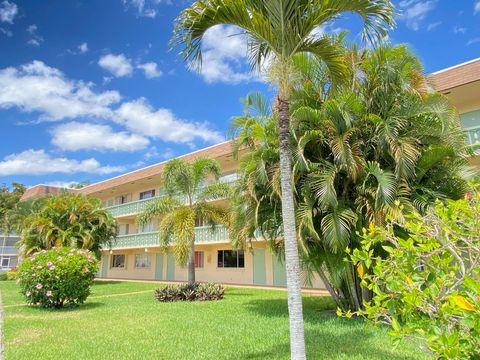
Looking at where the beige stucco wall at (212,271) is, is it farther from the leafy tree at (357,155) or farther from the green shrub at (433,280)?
the green shrub at (433,280)

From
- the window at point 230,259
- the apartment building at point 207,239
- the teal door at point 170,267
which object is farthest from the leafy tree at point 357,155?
the teal door at point 170,267

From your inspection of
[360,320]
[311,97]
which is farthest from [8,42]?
[360,320]

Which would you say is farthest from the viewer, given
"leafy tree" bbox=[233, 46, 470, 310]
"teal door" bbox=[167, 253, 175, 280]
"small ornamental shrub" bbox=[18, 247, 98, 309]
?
"teal door" bbox=[167, 253, 175, 280]

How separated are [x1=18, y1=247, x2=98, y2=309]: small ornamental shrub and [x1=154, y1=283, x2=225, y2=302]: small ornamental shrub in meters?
3.32

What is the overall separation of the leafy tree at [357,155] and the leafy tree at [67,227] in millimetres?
18574

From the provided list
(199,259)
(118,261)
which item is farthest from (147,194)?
(199,259)

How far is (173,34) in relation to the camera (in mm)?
6008

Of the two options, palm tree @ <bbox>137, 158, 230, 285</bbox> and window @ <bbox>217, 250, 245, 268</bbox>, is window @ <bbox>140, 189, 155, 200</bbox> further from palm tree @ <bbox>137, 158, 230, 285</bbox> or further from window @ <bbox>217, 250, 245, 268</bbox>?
palm tree @ <bbox>137, 158, 230, 285</bbox>

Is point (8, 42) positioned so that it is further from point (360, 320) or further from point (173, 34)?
point (360, 320)

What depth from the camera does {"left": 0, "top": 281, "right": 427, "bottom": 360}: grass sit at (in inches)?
270

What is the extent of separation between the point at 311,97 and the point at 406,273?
25.6 feet

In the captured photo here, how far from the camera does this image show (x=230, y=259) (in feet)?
83.0

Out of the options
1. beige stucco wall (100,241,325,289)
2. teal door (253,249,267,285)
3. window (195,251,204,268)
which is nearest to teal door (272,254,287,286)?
beige stucco wall (100,241,325,289)

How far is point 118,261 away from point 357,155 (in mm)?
31549
